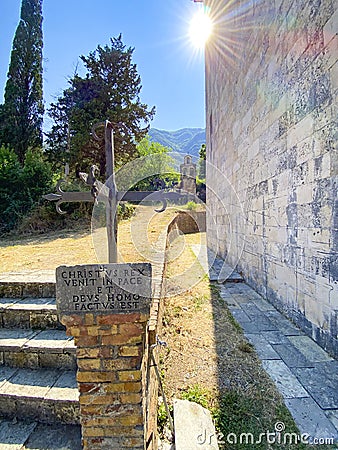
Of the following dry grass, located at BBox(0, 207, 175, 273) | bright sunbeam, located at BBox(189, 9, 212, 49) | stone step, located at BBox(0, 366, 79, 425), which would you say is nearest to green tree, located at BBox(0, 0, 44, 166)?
dry grass, located at BBox(0, 207, 175, 273)

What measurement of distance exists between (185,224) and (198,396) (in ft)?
38.5

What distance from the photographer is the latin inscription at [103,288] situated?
110 cm

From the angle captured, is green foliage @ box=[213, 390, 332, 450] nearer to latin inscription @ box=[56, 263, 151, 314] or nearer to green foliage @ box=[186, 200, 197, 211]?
latin inscription @ box=[56, 263, 151, 314]

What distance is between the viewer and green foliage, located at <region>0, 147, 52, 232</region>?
7910 mm

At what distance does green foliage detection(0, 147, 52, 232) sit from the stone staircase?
6481 mm

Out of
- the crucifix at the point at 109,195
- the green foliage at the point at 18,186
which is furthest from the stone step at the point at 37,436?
the green foliage at the point at 18,186

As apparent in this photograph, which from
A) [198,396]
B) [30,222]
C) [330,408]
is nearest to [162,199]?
[198,396]

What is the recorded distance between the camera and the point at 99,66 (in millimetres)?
10328

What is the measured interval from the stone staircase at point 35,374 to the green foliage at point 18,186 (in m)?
6.48

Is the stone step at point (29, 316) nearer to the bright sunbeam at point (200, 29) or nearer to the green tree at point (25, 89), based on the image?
the bright sunbeam at point (200, 29)

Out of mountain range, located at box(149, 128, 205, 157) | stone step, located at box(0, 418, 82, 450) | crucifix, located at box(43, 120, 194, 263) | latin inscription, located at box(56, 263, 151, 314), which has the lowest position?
stone step, located at box(0, 418, 82, 450)

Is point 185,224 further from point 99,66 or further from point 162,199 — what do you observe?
point 162,199

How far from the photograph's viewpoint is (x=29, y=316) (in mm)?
2152

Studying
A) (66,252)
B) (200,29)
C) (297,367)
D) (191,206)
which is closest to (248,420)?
(297,367)
